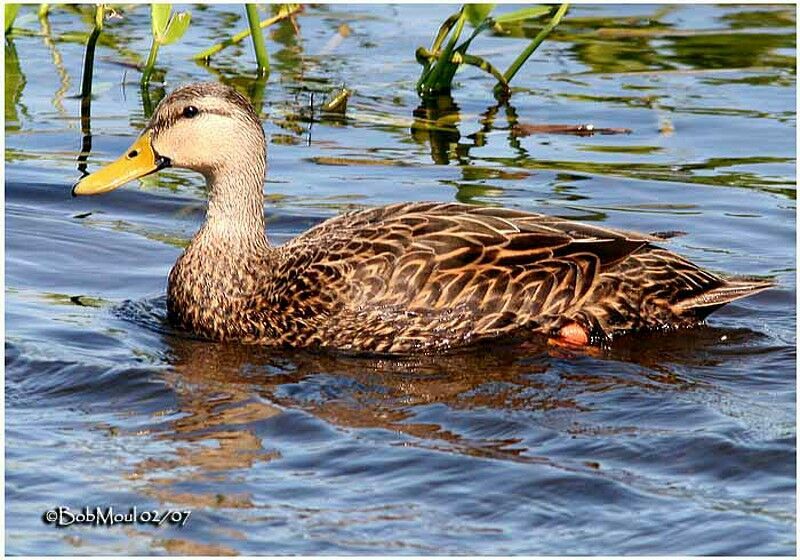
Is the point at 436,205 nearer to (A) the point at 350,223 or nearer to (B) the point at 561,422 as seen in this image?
(A) the point at 350,223

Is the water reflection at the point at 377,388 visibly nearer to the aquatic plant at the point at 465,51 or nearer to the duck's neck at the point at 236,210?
the duck's neck at the point at 236,210

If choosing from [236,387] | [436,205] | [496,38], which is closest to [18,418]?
[236,387]

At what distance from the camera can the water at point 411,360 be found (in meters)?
6.79

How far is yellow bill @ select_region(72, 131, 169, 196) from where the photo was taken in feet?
31.4

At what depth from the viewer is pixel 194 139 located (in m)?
9.58

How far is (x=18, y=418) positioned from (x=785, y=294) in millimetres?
4653

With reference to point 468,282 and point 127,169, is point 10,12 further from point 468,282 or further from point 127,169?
point 468,282

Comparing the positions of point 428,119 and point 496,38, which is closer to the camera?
point 428,119

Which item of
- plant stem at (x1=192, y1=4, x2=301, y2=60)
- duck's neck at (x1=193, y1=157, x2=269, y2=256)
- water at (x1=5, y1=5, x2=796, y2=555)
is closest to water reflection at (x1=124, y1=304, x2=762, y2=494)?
water at (x1=5, y1=5, x2=796, y2=555)

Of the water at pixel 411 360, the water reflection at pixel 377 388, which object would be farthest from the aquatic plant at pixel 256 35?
the water reflection at pixel 377 388

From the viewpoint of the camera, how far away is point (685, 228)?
11.3 m

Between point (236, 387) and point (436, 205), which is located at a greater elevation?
point (436, 205)

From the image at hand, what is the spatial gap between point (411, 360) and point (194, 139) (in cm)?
181

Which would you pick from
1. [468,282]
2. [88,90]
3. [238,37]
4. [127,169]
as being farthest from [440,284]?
[238,37]
